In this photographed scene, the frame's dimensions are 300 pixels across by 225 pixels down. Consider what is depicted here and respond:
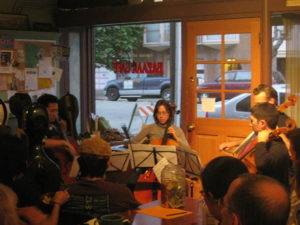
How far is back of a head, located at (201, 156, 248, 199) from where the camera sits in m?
2.09

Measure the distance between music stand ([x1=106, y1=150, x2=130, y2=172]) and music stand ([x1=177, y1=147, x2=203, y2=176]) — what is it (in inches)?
17.7

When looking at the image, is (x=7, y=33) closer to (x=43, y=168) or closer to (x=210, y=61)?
(x=210, y=61)

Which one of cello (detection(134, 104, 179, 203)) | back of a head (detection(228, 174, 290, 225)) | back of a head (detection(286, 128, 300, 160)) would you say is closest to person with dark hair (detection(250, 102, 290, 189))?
back of a head (detection(286, 128, 300, 160))

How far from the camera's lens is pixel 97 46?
659 cm

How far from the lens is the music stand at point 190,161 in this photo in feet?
12.5

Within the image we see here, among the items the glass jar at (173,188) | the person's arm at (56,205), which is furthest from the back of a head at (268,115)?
the person's arm at (56,205)

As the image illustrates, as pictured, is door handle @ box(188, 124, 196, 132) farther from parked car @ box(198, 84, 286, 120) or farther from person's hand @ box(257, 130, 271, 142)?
person's hand @ box(257, 130, 271, 142)

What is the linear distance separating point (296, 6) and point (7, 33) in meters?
3.25

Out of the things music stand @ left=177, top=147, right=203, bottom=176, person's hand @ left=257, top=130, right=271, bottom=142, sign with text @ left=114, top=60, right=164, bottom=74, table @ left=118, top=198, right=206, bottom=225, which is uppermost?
sign with text @ left=114, top=60, right=164, bottom=74

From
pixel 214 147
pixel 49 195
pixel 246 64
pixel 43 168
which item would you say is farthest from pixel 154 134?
pixel 49 195

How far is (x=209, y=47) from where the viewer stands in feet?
17.4

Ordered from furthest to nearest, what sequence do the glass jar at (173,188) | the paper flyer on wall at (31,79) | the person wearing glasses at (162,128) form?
1. the paper flyer on wall at (31,79)
2. the person wearing glasses at (162,128)
3. the glass jar at (173,188)

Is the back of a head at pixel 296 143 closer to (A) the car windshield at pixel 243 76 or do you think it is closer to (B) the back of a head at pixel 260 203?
(B) the back of a head at pixel 260 203

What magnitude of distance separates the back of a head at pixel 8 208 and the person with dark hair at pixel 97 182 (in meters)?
0.68
